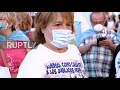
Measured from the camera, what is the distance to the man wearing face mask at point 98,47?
5594 millimetres

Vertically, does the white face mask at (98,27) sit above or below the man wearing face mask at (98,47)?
above

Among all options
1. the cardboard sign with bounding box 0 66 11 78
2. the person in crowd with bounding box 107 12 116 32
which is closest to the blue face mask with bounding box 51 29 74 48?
the person in crowd with bounding box 107 12 116 32

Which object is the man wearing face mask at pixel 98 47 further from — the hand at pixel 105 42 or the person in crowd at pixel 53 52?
the person in crowd at pixel 53 52

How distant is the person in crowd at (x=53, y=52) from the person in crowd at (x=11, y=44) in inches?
3.8

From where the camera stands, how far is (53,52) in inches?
219

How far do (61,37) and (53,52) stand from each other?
26cm

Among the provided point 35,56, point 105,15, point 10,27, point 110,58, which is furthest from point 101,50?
point 10,27

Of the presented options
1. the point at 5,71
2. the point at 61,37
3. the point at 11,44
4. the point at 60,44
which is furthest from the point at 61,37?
the point at 5,71

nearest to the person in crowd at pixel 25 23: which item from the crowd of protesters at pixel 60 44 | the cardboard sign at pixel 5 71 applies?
the crowd of protesters at pixel 60 44

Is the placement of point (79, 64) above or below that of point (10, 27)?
below
